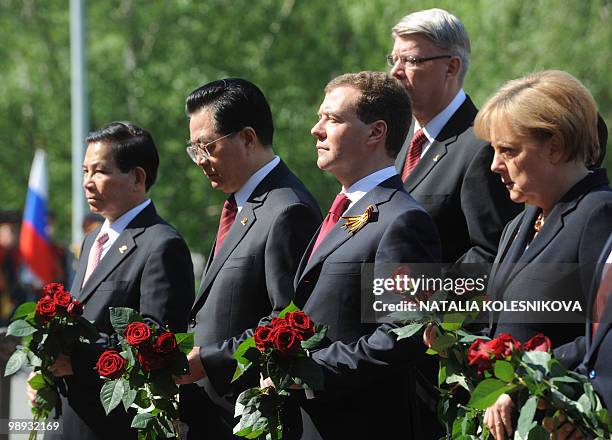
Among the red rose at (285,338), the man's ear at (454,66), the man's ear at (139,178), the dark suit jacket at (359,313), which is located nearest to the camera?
the red rose at (285,338)

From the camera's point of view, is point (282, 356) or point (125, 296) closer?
point (282, 356)

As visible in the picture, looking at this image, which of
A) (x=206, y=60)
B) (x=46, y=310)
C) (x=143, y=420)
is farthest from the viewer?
(x=206, y=60)

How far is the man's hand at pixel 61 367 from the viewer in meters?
5.33

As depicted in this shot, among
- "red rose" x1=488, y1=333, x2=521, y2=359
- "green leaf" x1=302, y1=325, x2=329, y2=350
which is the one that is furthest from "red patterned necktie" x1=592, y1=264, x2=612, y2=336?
"green leaf" x1=302, y1=325, x2=329, y2=350

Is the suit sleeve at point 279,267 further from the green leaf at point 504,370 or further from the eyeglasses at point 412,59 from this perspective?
the green leaf at point 504,370

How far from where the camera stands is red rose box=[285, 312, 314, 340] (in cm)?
427

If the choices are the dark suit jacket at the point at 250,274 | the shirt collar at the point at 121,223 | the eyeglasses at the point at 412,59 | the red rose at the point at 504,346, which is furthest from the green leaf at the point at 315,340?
the shirt collar at the point at 121,223

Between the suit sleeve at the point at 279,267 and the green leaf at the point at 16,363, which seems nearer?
the suit sleeve at the point at 279,267

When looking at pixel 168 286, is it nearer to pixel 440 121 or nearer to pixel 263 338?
pixel 263 338

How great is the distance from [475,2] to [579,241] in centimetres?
1920

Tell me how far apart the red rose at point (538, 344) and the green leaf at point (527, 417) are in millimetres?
212

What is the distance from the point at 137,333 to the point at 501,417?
63.5 inches

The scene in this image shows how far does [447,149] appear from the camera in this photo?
17.6 feet

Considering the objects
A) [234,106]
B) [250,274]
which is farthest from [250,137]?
[250,274]
